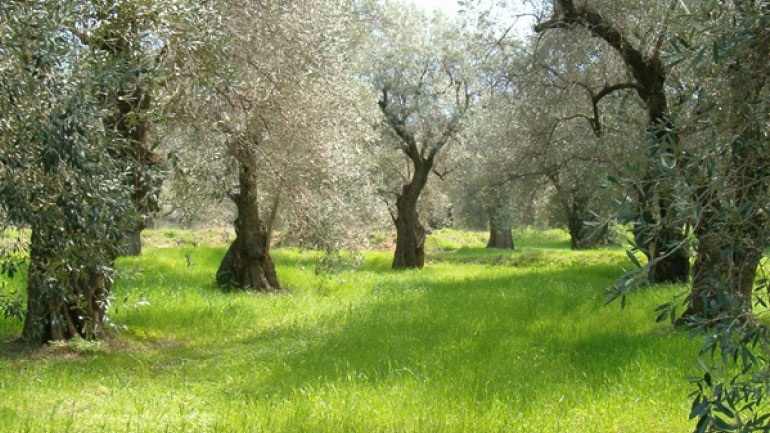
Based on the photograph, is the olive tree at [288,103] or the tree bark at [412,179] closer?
the olive tree at [288,103]

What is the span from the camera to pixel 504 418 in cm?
638

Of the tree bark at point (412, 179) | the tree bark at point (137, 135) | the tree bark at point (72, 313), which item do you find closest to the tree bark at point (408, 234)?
the tree bark at point (412, 179)

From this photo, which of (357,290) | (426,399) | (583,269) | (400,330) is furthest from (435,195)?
(426,399)

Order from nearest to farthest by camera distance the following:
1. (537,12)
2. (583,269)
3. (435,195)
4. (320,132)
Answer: (320,132), (537,12), (583,269), (435,195)

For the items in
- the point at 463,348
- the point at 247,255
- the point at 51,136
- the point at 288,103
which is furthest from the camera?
the point at 247,255

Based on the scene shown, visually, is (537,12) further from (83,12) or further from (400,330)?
(83,12)

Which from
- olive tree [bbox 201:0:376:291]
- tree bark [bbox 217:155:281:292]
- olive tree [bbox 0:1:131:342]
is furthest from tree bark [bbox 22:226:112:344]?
tree bark [bbox 217:155:281:292]

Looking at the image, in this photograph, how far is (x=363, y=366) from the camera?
8.78 m

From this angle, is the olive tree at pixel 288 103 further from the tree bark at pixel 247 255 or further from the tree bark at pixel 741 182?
the tree bark at pixel 741 182

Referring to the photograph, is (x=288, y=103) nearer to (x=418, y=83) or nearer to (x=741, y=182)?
(x=741, y=182)

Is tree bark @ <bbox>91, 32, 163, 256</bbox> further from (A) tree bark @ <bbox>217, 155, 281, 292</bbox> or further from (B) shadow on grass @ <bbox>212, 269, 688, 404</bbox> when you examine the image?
(A) tree bark @ <bbox>217, 155, 281, 292</bbox>

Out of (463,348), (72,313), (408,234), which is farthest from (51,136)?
(408,234)

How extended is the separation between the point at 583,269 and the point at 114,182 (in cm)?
1762

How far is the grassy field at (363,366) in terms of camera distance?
250 inches
